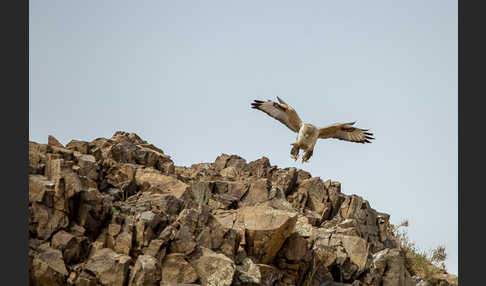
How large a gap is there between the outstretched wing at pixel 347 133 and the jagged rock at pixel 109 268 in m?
12.2

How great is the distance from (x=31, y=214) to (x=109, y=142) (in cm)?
1089

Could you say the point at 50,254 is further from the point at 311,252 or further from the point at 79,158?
the point at 311,252

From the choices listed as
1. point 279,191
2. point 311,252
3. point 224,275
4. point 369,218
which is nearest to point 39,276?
point 224,275

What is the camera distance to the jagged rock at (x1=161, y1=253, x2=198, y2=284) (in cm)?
2194

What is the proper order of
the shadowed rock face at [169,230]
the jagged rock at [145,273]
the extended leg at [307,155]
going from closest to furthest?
the jagged rock at [145,273], the shadowed rock face at [169,230], the extended leg at [307,155]

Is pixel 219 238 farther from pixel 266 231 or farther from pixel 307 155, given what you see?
pixel 307 155

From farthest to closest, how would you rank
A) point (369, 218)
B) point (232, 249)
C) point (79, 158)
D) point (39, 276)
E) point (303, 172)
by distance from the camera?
point (303, 172)
point (369, 218)
point (79, 158)
point (232, 249)
point (39, 276)

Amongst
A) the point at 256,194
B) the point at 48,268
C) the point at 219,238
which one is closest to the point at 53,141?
the point at 219,238

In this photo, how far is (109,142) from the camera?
32125mm

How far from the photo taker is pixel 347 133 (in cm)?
3159

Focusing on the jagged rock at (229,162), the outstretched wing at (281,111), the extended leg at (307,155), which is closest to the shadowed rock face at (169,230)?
the extended leg at (307,155)

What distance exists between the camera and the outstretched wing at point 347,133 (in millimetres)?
30672

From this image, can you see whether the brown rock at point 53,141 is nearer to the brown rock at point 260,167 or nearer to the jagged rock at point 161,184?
the jagged rock at point 161,184

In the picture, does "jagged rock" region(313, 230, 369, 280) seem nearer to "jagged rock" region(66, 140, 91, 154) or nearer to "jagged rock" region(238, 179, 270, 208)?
"jagged rock" region(238, 179, 270, 208)
